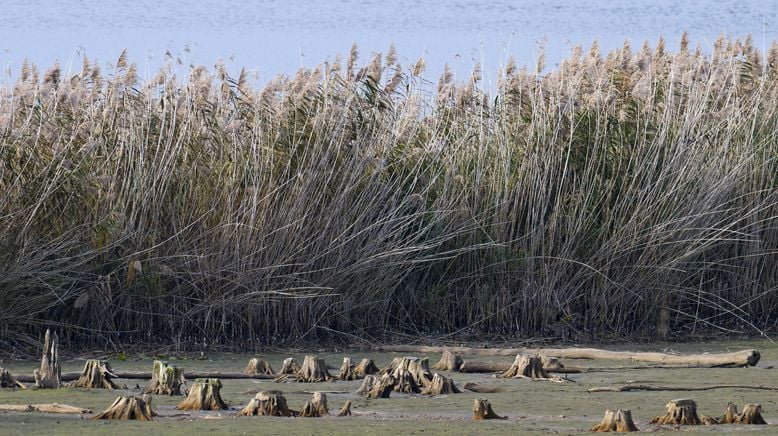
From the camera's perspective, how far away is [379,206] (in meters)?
8.88

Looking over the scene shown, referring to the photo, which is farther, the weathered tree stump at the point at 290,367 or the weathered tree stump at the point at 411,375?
the weathered tree stump at the point at 290,367

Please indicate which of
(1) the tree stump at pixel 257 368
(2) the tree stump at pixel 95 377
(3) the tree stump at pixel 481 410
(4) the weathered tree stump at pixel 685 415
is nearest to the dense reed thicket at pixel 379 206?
(1) the tree stump at pixel 257 368

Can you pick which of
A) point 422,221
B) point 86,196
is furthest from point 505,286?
point 86,196

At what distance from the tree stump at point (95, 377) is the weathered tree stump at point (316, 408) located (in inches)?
56.5

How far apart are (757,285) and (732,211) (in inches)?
23.5

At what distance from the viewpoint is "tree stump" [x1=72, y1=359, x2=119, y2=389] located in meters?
6.29

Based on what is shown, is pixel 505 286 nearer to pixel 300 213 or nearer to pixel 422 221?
pixel 422 221

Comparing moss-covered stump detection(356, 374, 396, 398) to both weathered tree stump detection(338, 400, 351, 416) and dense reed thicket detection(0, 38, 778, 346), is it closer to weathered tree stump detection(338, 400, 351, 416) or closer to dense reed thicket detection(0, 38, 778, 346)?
weathered tree stump detection(338, 400, 351, 416)

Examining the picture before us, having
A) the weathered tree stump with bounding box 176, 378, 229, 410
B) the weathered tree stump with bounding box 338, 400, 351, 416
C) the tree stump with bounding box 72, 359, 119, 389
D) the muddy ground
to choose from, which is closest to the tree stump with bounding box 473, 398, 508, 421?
the muddy ground

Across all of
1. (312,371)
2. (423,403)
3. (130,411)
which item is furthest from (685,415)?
(312,371)

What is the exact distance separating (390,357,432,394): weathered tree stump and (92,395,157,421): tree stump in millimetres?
1417

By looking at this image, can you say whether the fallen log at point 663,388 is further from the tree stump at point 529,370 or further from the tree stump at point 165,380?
the tree stump at point 165,380

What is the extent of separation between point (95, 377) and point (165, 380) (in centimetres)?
43

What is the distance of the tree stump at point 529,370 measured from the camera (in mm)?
6852
